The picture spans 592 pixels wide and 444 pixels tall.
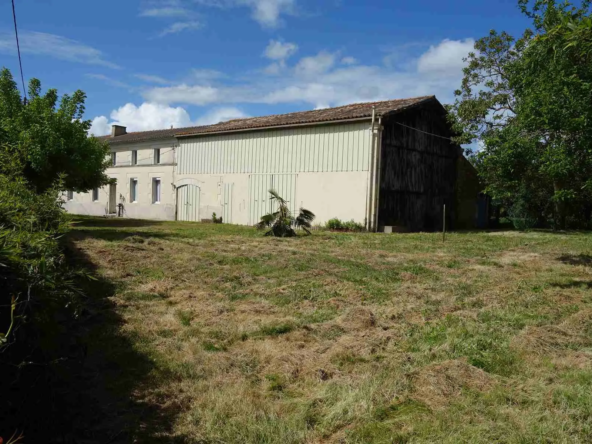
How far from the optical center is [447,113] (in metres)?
23.7

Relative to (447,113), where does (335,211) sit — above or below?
below

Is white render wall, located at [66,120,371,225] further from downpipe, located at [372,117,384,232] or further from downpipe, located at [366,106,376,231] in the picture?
downpipe, located at [372,117,384,232]

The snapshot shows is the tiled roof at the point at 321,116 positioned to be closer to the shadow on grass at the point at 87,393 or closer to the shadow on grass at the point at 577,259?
the shadow on grass at the point at 577,259

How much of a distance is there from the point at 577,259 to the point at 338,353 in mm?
9430

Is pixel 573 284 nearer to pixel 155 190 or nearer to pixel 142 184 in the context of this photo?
pixel 155 190

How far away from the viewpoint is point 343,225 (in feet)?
64.7

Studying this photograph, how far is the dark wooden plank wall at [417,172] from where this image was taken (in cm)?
2014

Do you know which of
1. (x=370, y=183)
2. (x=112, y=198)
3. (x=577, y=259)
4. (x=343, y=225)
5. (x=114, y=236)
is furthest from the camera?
(x=112, y=198)

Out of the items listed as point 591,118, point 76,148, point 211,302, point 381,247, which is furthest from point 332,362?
point 76,148

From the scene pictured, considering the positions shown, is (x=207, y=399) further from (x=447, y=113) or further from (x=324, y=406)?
(x=447, y=113)

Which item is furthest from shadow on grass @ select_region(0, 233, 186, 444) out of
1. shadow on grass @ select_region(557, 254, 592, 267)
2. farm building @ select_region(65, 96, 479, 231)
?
farm building @ select_region(65, 96, 479, 231)

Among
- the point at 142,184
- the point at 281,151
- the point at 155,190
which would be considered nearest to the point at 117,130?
the point at 142,184

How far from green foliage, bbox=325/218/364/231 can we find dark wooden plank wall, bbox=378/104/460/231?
3.32 feet

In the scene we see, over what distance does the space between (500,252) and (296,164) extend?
10966 mm
